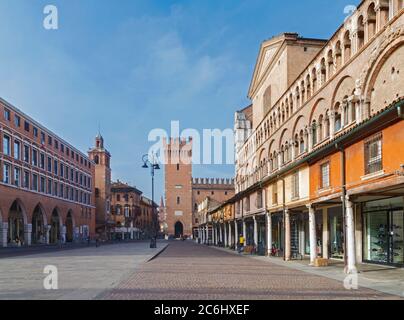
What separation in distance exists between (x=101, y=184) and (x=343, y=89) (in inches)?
3359

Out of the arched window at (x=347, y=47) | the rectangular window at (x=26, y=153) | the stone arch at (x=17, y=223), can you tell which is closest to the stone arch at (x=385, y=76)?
the arched window at (x=347, y=47)

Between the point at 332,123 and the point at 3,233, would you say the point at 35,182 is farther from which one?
the point at 332,123

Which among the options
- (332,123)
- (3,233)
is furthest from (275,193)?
(3,233)

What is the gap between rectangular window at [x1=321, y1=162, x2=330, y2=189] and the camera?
22094 mm

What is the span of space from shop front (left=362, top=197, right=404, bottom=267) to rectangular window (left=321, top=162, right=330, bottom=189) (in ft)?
8.13

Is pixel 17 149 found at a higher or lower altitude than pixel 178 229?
higher

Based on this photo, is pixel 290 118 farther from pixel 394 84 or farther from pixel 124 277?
pixel 124 277

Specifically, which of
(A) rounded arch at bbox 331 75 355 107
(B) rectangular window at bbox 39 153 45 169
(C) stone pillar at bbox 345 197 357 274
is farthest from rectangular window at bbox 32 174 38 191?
(C) stone pillar at bbox 345 197 357 274

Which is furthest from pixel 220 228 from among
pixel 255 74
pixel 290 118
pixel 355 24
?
pixel 355 24

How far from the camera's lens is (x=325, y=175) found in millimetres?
22625

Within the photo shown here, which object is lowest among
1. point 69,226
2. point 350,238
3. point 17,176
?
point 69,226

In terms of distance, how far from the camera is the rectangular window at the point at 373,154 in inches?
651

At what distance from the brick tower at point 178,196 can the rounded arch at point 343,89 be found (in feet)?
315

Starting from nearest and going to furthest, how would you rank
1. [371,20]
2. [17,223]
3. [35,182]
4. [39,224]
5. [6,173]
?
[371,20]
[6,173]
[17,223]
[35,182]
[39,224]
